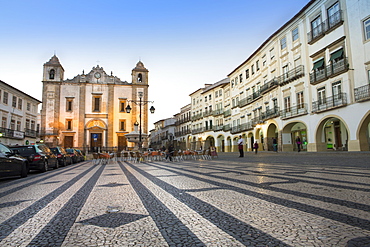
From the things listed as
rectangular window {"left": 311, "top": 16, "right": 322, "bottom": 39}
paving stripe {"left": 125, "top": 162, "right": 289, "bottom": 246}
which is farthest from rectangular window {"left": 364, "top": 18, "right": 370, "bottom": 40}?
paving stripe {"left": 125, "top": 162, "right": 289, "bottom": 246}

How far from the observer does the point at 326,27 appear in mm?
20531

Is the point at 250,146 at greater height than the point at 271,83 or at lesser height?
lesser

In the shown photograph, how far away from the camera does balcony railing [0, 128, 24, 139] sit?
31748 mm

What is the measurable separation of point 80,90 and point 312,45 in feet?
113

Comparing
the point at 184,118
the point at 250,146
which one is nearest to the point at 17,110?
the point at 250,146

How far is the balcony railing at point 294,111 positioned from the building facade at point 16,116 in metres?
30.6

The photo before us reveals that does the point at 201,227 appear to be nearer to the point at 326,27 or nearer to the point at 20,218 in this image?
the point at 20,218

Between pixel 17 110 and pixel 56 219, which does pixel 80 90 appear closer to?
pixel 17 110

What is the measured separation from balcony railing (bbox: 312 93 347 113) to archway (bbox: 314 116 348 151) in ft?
3.51

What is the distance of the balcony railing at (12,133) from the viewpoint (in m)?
31.7

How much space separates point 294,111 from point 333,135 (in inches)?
166

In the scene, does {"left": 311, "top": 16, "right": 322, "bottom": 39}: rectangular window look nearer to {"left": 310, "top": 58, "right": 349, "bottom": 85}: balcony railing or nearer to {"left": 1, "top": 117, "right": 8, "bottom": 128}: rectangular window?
{"left": 310, "top": 58, "right": 349, "bottom": 85}: balcony railing

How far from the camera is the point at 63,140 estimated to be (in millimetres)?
41469

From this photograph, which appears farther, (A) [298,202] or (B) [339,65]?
(B) [339,65]
